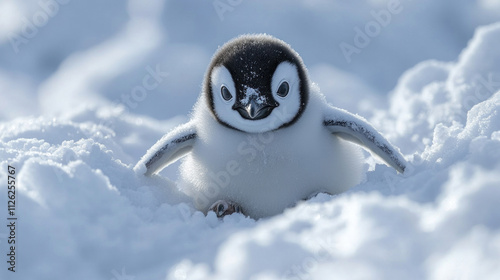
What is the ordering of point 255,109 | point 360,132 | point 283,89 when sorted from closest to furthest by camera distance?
point 255,109
point 283,89
point 360,132

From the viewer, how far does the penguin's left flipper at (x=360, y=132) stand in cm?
276

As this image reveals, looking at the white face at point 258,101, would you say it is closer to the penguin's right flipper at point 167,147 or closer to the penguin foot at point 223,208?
the penguin's right flipper at point 167,147

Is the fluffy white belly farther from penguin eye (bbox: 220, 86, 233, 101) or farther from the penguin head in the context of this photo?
penguin eye (bbox: 220, 86, 233, 101)

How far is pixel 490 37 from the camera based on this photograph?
5.16 meters

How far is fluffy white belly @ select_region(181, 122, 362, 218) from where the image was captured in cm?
271

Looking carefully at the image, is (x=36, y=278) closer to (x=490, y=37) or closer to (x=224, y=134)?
(x=224, y=134)

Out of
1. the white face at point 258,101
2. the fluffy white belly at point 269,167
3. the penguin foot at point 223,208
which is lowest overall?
the penguin foot at point 223,208

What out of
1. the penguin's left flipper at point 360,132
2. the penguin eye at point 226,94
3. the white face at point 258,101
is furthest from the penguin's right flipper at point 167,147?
the penguin's left flipper at point 360,132

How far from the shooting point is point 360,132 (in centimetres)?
280

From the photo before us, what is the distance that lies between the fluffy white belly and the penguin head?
76 mm

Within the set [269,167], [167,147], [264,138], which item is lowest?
[269,167]

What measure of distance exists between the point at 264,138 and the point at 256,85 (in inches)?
12.1

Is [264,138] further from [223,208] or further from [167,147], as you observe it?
[167,147]

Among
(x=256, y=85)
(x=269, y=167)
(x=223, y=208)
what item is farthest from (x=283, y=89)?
(x=223, y=208)
